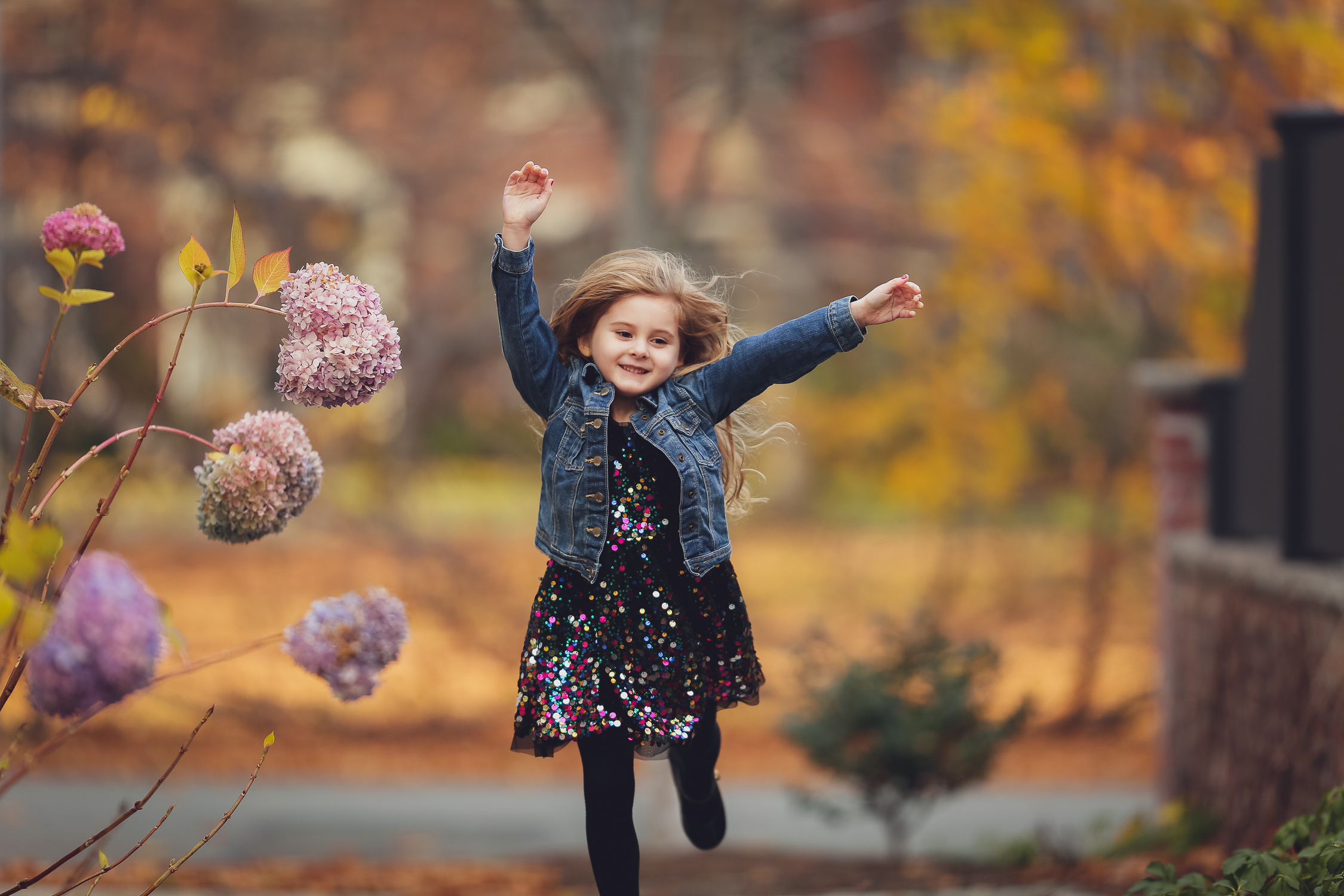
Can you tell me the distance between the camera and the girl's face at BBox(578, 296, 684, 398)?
2346mm

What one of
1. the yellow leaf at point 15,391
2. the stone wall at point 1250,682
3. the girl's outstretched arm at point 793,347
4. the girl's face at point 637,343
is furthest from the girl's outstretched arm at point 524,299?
the stone wall at point 1250,682

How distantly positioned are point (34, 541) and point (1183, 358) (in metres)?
7.38

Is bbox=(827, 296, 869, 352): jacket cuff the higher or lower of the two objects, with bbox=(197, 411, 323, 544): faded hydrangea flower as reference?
higher

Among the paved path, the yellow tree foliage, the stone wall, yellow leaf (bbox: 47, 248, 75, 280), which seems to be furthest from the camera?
the yellow tree foliage

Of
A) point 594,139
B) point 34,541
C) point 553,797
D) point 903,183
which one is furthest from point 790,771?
point 34,541

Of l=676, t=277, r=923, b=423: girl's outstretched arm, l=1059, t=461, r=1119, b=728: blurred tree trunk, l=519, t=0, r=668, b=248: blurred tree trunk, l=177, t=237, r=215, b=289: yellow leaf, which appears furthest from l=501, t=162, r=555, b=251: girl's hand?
l=1059, t=461, r=1119, b=728: blurred tree trunk

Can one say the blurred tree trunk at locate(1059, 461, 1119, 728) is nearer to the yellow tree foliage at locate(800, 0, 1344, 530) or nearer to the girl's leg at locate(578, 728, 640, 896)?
the yellow tree foliage at locate(800, 0, 1344, 530)

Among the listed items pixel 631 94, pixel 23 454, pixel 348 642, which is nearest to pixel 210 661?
pixel 348 642

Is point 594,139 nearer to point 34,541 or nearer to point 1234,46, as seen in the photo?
point 1234,46

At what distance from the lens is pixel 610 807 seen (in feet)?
7.45

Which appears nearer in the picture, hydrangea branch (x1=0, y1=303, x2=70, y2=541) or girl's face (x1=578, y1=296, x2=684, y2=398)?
hydrangea branch (x1=0, y1=303, x2=70, y2=541)

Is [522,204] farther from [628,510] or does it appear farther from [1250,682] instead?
[1250,682]

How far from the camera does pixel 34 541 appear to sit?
1.30 meters

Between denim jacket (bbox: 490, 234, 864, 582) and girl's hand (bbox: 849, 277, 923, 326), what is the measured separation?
0.02 meters
